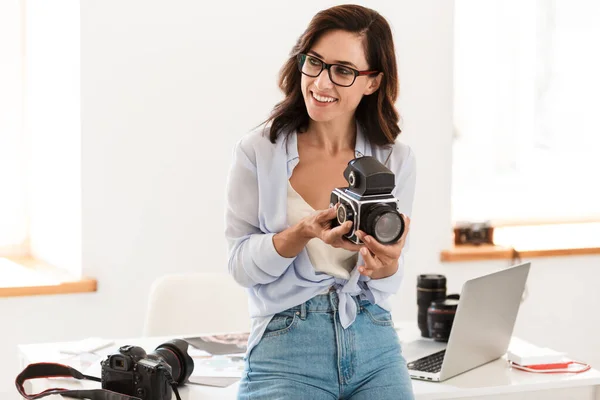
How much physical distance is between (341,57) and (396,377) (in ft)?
2.24

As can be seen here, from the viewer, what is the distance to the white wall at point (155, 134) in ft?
10.6

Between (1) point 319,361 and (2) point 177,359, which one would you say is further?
(2) point 177,359

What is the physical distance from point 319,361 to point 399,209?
0.39m

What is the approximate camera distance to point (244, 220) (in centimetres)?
194

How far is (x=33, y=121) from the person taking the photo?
3.59m

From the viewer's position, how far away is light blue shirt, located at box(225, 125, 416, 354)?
1860 mm

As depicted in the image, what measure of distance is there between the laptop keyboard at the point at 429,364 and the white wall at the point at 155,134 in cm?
139

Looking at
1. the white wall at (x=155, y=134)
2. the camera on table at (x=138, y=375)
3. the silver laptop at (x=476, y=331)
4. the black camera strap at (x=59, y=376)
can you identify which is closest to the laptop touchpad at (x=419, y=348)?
the silver laptop at (x=476, y=331)

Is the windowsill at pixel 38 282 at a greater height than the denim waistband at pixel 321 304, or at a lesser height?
lesser

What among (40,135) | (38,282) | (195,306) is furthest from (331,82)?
(40,135)

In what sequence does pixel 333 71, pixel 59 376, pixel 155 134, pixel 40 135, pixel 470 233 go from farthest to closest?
1. pixel 470 233
2. pixel 40 135
3. pixel 155 134
4. pixel 59 376
5. pixel 333 71

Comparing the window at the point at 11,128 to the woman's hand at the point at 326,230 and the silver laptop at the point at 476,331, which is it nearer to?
the silver laptop at the point at 476,331

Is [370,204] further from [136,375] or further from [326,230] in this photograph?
[136,375]

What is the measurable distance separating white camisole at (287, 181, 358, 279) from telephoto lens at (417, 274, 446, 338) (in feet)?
1.97
